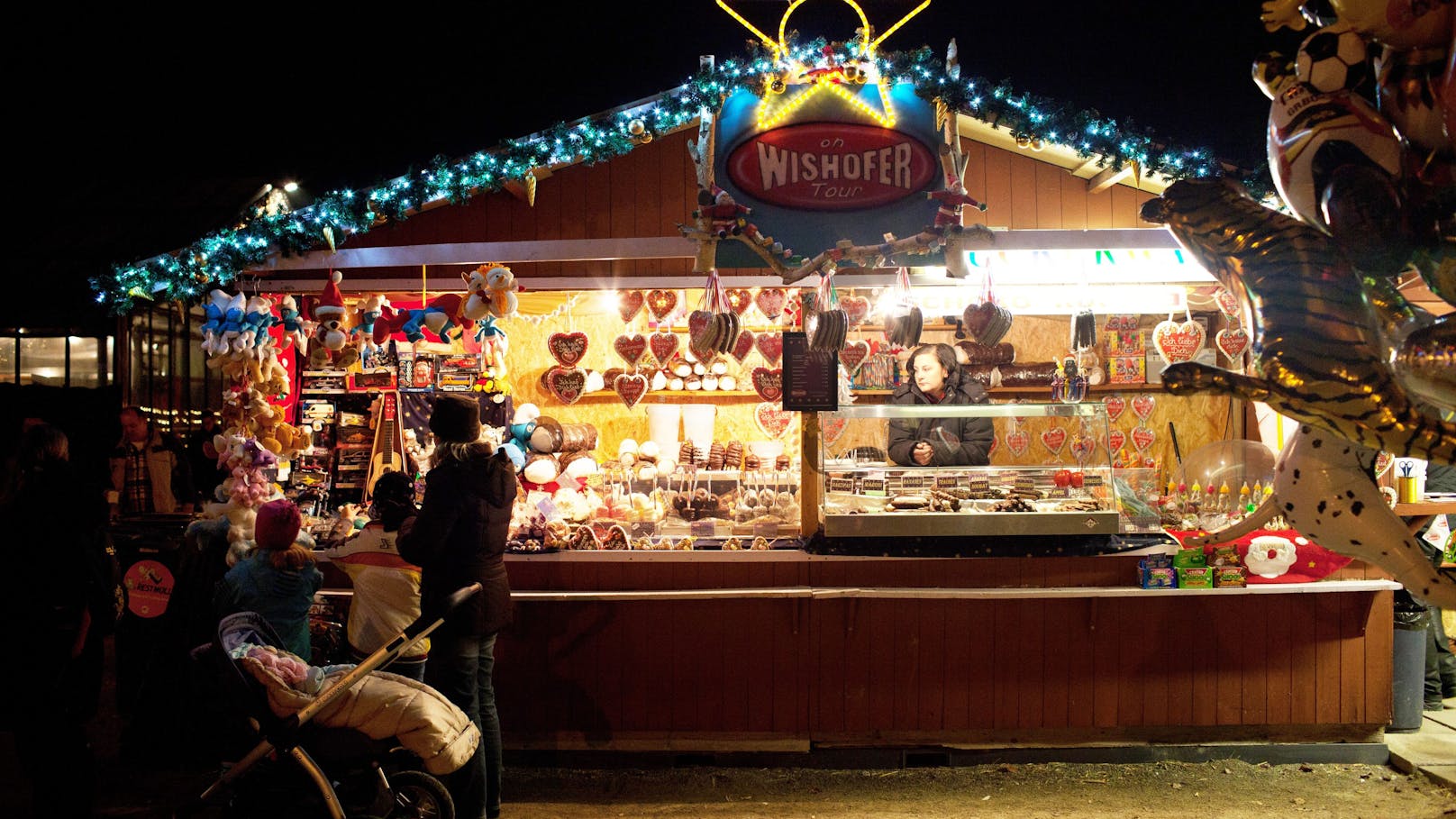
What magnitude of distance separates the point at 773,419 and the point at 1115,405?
128 inches

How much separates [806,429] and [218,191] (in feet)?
38.8

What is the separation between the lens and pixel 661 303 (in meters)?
7.50

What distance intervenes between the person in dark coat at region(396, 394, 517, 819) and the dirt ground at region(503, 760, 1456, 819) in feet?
2.56

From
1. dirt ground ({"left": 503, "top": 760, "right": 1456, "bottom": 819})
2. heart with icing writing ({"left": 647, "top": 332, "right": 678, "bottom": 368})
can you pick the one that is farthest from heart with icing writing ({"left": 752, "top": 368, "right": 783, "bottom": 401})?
dirt ground ({"left": 503, "top": 760, "right": 1456, "bottom": 819})

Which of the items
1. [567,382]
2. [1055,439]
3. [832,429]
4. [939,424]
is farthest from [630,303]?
[1055,439]

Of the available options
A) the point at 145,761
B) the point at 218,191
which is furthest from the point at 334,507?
the point at 218,191

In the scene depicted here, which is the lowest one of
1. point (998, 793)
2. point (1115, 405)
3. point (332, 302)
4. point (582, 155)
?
point (998, 793)

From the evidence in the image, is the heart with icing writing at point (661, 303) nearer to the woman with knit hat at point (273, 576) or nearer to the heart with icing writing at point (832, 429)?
the heart with icing writing at point (832, 429)

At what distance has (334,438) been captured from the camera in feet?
26.8

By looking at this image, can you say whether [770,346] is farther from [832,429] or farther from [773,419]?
[832,429]

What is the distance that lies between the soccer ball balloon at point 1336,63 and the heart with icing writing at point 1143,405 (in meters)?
7.62

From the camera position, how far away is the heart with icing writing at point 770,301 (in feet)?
24.3

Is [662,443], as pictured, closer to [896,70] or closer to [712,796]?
[712,796]

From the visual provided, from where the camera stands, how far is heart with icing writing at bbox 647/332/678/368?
773cm
